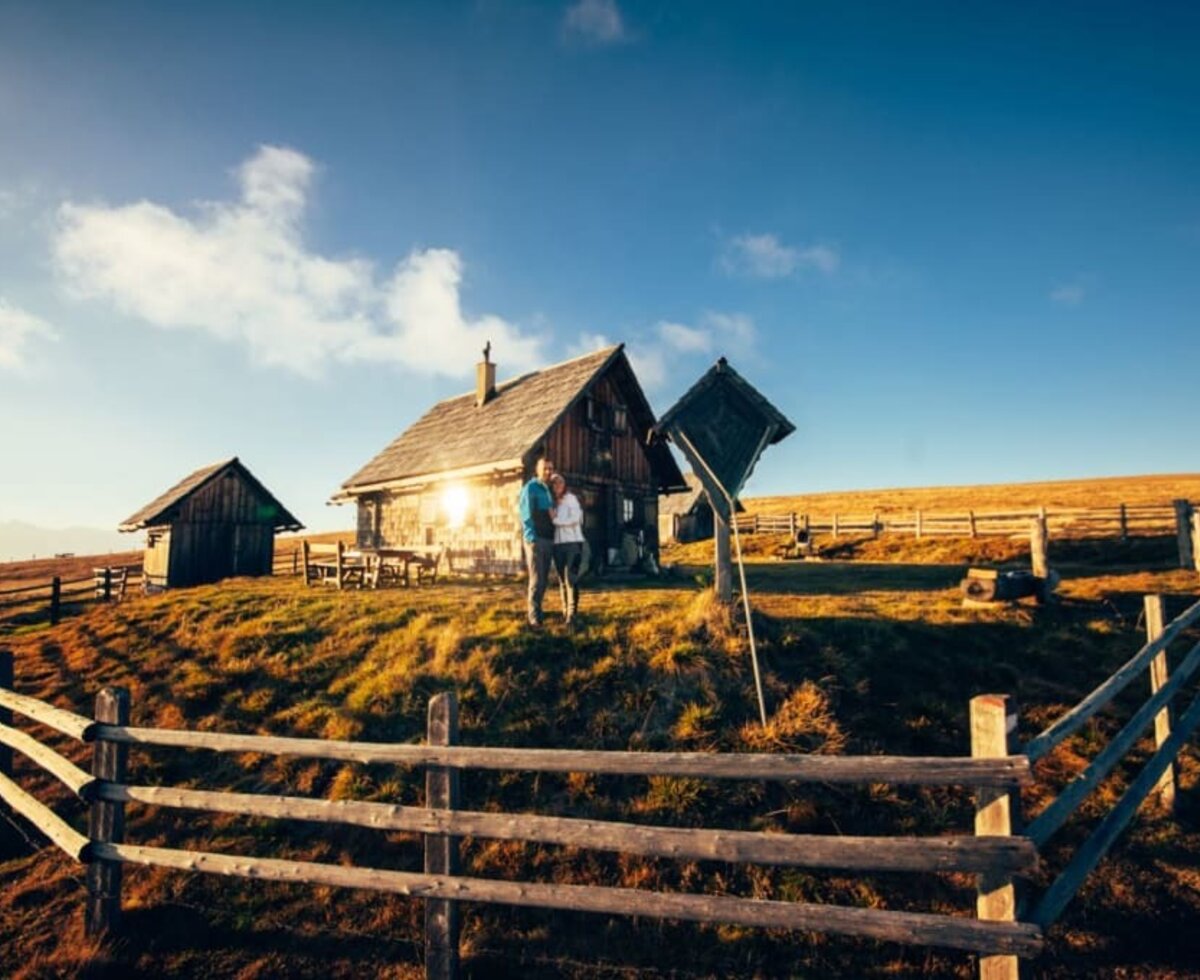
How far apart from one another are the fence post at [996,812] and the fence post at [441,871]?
3106mm

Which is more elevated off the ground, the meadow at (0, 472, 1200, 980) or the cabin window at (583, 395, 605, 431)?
the cabin window at (583, 395, 605, 431)

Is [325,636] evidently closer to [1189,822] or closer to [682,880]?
[682,880]

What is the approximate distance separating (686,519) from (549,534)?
3073cm

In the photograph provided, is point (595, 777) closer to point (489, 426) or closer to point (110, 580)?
point (489, 426)

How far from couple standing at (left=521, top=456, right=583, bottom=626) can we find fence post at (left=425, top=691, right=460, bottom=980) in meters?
5.20

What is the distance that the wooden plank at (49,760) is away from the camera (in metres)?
4.93

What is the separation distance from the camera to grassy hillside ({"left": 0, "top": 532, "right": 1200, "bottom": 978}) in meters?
4.39

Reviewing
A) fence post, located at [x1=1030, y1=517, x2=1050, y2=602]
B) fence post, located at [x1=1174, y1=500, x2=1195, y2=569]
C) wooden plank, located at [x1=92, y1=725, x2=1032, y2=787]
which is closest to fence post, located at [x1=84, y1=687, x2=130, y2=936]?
wooden plank, located at [x1=92, y1=725, x2=1032, y2=787]

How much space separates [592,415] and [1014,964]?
17.2 meters

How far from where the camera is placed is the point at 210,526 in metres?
24.5

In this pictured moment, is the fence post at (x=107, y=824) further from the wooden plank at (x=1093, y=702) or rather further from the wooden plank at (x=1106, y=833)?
the wooden plank at (x=1106, y=833)

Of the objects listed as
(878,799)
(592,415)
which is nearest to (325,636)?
(878,799)

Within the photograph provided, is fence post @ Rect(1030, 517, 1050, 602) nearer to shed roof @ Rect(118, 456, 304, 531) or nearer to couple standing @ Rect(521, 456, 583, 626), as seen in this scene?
couple standing @ Rect(521, 456, 583, 626)

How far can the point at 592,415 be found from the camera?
767 inches
